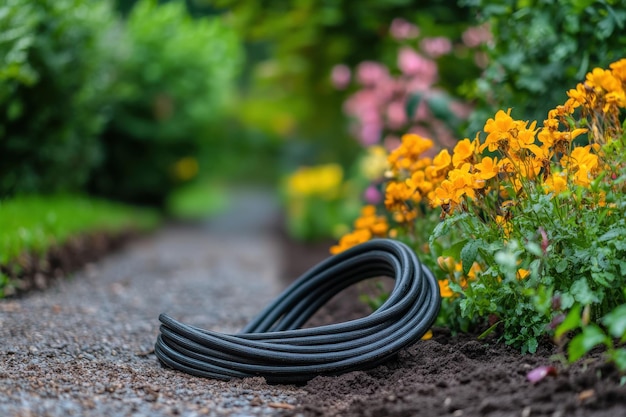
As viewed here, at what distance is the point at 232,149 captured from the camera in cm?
1196

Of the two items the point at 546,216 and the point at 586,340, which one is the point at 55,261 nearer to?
the point at 546,216

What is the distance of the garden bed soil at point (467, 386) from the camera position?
1.59 m

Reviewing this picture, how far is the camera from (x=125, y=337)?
2695 millimetres

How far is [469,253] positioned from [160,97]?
7.25 m

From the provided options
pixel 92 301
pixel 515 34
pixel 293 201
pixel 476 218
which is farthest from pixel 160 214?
pixel 476 218

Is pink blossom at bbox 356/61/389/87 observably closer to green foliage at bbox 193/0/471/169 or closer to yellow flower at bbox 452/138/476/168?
green foliage at bbox 193/0/471/169

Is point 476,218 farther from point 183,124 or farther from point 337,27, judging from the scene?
point 183,124

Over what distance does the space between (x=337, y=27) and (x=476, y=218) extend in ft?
12.7

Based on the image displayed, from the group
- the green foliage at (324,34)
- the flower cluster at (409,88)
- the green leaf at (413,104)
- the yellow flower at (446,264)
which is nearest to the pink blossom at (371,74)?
the flower cluster at (409,88)

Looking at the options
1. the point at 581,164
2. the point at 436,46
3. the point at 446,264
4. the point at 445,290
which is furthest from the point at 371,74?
the point at 581,164

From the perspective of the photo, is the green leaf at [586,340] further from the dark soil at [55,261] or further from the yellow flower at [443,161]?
the dark soil at [55,261]

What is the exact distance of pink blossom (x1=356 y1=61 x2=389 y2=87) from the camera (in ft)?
20.7

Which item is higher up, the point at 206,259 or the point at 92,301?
the point at 92,301

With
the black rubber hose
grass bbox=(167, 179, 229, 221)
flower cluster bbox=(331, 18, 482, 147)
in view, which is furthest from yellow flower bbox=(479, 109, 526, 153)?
grass bbox=(167, 179, 229, 221)
